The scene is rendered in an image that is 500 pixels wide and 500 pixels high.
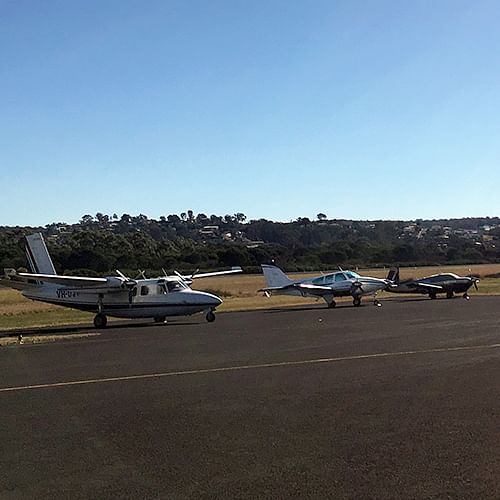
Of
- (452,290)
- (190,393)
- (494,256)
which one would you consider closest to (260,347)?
(190,393)

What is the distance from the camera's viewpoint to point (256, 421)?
10.0 m

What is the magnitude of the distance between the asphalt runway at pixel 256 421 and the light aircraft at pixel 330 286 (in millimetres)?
21191

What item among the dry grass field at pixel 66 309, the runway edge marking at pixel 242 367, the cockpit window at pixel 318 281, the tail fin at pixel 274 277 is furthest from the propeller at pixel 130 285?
the runway edge marking at pixel 242 367

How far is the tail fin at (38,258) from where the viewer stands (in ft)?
111

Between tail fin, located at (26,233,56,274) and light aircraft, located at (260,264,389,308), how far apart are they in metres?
13.4

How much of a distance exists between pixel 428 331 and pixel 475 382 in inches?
402

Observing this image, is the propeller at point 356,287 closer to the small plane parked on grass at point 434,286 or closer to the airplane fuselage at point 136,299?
the small plane parked on grass at point 434,286

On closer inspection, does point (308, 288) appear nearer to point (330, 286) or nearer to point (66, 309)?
point (330, 286)

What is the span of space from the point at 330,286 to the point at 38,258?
1569cm

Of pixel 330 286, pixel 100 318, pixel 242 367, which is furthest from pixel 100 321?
pixel 242 367

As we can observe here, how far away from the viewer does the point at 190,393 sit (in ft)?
40.9

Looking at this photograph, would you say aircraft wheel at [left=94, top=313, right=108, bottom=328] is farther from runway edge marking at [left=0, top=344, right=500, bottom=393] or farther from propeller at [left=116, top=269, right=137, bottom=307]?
runway edge marking at [left=0, top=344, right=500, bottom=393]

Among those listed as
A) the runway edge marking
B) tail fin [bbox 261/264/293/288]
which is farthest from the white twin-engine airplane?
the runway edge marking

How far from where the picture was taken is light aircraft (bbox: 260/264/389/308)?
135 ft
